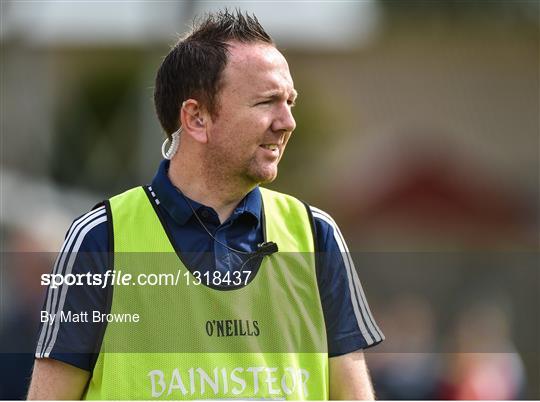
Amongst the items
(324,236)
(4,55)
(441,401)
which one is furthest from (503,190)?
(324,236)

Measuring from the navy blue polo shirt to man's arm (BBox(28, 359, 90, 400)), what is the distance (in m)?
0.03

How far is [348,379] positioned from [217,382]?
435mm

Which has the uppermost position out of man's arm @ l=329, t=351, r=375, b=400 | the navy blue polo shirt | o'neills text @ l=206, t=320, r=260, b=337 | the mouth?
the mouth

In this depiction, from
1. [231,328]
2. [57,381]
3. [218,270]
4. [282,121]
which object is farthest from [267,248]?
[57,381]

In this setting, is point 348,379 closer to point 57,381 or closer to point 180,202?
point 180,202

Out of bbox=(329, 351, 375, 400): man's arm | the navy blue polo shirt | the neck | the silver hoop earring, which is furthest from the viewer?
the silver hoop earring

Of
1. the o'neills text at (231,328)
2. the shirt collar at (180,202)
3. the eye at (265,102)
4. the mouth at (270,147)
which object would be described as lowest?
the o'neills text at (231,328)

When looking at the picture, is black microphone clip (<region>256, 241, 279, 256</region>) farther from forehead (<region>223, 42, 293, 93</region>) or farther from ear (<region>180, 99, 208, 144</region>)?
forehead (<region>223, 42, 293, 93</region>)

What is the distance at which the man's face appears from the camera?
152 inches

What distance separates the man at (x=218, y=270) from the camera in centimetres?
373

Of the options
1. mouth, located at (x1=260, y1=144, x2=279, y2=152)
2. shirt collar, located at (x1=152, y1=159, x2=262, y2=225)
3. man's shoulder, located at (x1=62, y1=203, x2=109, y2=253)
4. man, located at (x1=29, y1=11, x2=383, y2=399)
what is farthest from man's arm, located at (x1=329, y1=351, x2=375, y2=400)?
man's shoulder, located at (x1=62, y1=203, x2=109, y2=253)

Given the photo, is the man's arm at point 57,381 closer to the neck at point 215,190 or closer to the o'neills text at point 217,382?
the o'neills text at point 217,382

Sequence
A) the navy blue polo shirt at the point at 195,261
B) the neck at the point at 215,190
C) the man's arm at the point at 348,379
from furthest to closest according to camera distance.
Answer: the neck at the point at 215,190, the man's arm at the point at 348,379, the navy blue polo shirt at the point at 195,261

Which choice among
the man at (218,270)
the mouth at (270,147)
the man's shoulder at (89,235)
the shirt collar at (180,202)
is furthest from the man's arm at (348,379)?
the man's shoulder at (89,235)
